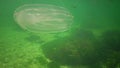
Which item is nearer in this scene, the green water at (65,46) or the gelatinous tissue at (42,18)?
the green water at (65,46)

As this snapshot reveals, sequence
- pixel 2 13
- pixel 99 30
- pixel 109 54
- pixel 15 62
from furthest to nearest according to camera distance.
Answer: pixel 2 13 < pixel 99 30 < pixel 109 54 < pixel 15 62

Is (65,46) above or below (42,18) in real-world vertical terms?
below

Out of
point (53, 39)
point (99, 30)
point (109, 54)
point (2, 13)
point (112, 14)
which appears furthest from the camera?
point (112, 14)

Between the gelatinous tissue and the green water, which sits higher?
the gelatinous tissue

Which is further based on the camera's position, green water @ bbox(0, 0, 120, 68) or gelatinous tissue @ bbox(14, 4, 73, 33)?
gelatinous tissue @ bbox(14, 4, 73, 33)

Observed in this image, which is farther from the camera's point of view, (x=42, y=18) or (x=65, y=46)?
(x=42, y=18)

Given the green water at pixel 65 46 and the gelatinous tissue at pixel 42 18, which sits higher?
the gelatinous tissue at pixel 42 18

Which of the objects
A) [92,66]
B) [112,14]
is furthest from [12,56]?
[112,14]

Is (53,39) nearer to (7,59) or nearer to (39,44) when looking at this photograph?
(39,44)
